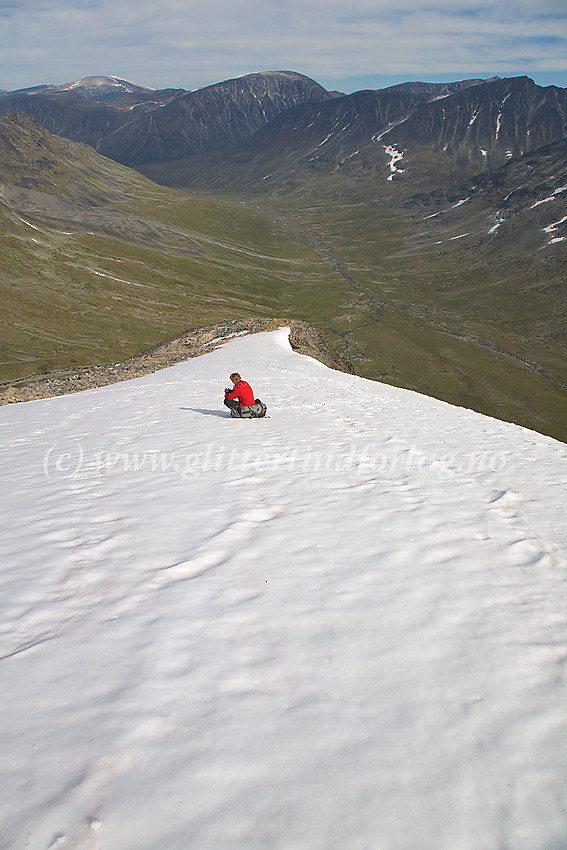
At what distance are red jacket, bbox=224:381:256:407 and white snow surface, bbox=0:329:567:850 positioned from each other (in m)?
5.83

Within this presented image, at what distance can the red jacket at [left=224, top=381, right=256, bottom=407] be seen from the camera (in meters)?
17.1

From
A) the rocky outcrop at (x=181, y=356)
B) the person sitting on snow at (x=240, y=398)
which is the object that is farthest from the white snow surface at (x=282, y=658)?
the rocky outcrop at (x=181, y=356)

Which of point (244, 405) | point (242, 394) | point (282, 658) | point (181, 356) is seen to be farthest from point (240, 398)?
point (181, 356)

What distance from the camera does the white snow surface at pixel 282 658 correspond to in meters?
3.88

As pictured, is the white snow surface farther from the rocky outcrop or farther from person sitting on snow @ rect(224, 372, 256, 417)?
the rocky outcrop

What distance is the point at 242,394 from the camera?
1719 centimetres

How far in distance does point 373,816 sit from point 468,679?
1764mm

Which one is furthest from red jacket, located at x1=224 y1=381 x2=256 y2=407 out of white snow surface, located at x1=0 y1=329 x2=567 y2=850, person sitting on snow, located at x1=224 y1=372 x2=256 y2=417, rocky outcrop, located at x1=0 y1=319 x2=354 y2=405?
rocky outcrop, located at x1=0 y1=319 x2=354 y2=405

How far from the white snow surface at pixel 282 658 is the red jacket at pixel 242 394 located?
230 inches

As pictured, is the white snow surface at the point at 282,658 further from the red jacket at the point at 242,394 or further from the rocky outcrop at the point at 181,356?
the rocky outcrop at the point at 181,356

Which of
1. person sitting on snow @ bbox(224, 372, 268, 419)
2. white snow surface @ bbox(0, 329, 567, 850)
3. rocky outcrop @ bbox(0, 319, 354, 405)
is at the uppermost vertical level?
rocky outcrop @ bbox(0, 319, 354, 405)

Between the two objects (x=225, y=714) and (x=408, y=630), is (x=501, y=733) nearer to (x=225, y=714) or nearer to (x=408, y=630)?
(x=408, y=630)

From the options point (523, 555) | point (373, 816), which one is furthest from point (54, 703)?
point (523, 555)

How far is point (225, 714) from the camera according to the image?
15.5ft
